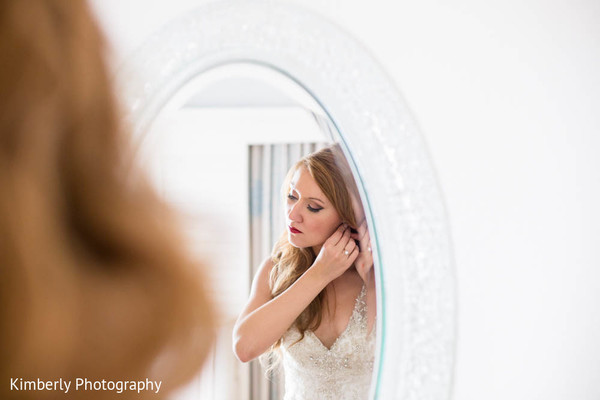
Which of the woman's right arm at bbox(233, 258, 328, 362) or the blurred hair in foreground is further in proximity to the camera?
the woman's right arm at bbox(233, 258, 328, 362)

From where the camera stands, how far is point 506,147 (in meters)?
0.51

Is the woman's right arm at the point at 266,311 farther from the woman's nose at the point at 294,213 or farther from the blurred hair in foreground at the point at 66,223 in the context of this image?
the blurred hair in foreground at the point at 66,223

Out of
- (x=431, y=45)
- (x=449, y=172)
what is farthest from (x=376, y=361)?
(x=431, y=45)

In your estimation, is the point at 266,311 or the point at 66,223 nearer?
the point at 66,223

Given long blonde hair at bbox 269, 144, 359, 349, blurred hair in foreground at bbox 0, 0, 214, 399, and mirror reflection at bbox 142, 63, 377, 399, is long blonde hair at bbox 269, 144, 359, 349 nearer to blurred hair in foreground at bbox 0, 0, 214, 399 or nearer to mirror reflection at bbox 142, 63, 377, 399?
mirror reflection at bbox 142, 63, 377, 399

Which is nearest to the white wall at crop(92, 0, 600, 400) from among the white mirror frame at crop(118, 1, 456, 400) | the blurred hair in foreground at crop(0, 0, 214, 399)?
the white mirror frame at crop(118, 1, 456, 400)

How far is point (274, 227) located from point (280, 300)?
0.07 m

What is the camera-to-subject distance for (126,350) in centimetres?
24

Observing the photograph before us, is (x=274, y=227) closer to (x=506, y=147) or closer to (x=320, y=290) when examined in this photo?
(x=320, y=290)

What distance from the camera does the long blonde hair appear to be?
49cm

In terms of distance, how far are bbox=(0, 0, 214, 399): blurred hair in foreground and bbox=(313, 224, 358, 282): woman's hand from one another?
0.87 ft

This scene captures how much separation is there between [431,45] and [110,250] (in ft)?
1.26

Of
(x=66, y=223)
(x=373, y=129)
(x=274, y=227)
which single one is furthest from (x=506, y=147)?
(x=66, y=223)

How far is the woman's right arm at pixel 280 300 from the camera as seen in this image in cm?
48
